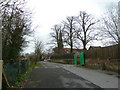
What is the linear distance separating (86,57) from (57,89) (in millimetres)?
19887

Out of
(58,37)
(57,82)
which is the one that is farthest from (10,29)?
(58,37)

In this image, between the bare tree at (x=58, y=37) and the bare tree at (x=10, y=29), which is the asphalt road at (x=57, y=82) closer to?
the bare tree at (x=10, y=29)

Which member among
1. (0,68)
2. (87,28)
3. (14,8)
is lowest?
(0,68)

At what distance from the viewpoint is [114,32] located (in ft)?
99.6

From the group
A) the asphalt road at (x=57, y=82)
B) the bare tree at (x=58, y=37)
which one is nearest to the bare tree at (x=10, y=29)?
the asphalt road at (x=57, y=82)

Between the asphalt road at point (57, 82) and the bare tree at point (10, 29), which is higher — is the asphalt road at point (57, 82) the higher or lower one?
the lower one

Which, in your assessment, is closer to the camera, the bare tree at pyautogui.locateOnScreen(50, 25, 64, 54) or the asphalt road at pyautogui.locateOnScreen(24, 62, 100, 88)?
the asphalt road at pyautogui.locateOnScreen(24, 62, 100, 88)

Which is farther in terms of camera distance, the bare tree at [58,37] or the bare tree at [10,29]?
the bare tree at [58,37]

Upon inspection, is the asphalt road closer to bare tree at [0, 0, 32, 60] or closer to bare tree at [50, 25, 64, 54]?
bare tree at [0, 0, 32, 60]

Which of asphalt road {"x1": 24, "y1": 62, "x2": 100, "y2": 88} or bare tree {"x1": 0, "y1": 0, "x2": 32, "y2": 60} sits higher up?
bare tree {"x1": 0, "y1": 0, "x2": 32, "y2": 60}

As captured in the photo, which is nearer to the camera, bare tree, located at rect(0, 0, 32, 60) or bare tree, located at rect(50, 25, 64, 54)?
bare tree, located at rect(0, 0, 32, 60)

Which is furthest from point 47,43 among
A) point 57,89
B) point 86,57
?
point 57,89

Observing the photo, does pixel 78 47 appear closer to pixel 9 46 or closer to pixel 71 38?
pixel 71 38

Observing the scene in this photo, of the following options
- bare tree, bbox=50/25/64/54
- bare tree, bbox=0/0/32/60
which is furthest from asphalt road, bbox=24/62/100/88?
bare tree, bbox=50/25/64/54
